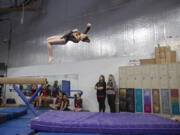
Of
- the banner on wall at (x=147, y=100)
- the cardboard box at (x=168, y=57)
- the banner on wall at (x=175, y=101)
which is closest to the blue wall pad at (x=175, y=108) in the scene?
the banner on wall at (x=175, y=101)

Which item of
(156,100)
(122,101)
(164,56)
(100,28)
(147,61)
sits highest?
(100,28)

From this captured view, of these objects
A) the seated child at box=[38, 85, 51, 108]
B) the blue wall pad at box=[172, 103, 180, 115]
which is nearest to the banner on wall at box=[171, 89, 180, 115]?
the blue wall pad at box=[172, 103, 180, 115]

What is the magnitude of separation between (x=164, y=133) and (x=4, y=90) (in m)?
10.0

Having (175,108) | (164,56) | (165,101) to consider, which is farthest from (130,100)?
(164,56)

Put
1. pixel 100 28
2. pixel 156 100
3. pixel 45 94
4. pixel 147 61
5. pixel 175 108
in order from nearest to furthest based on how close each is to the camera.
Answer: pixel 175 108
pixel 156 100
pixel 147 61
pixel 45 94
pixel 100 28

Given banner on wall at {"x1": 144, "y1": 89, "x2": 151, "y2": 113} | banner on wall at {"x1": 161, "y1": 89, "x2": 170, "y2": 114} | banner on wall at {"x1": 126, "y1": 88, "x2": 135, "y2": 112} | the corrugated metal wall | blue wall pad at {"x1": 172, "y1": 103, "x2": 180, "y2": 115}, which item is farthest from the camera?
the corrugated metal wall

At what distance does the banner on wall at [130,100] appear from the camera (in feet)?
17.9

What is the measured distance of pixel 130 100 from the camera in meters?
5.53

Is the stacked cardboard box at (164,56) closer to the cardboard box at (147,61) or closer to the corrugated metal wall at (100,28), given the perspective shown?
the cardboard box at (147,61)

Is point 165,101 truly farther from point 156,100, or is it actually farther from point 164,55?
point 164,55

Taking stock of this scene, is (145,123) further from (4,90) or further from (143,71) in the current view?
(4,90)

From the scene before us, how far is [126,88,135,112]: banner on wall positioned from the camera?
5.45m

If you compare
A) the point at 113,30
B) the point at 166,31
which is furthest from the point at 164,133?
the point at 113,30

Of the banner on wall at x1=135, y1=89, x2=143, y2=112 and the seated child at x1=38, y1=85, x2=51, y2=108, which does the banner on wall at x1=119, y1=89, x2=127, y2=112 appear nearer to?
the banner on wall at x1=135, y1=89, x2=143, y2=112
